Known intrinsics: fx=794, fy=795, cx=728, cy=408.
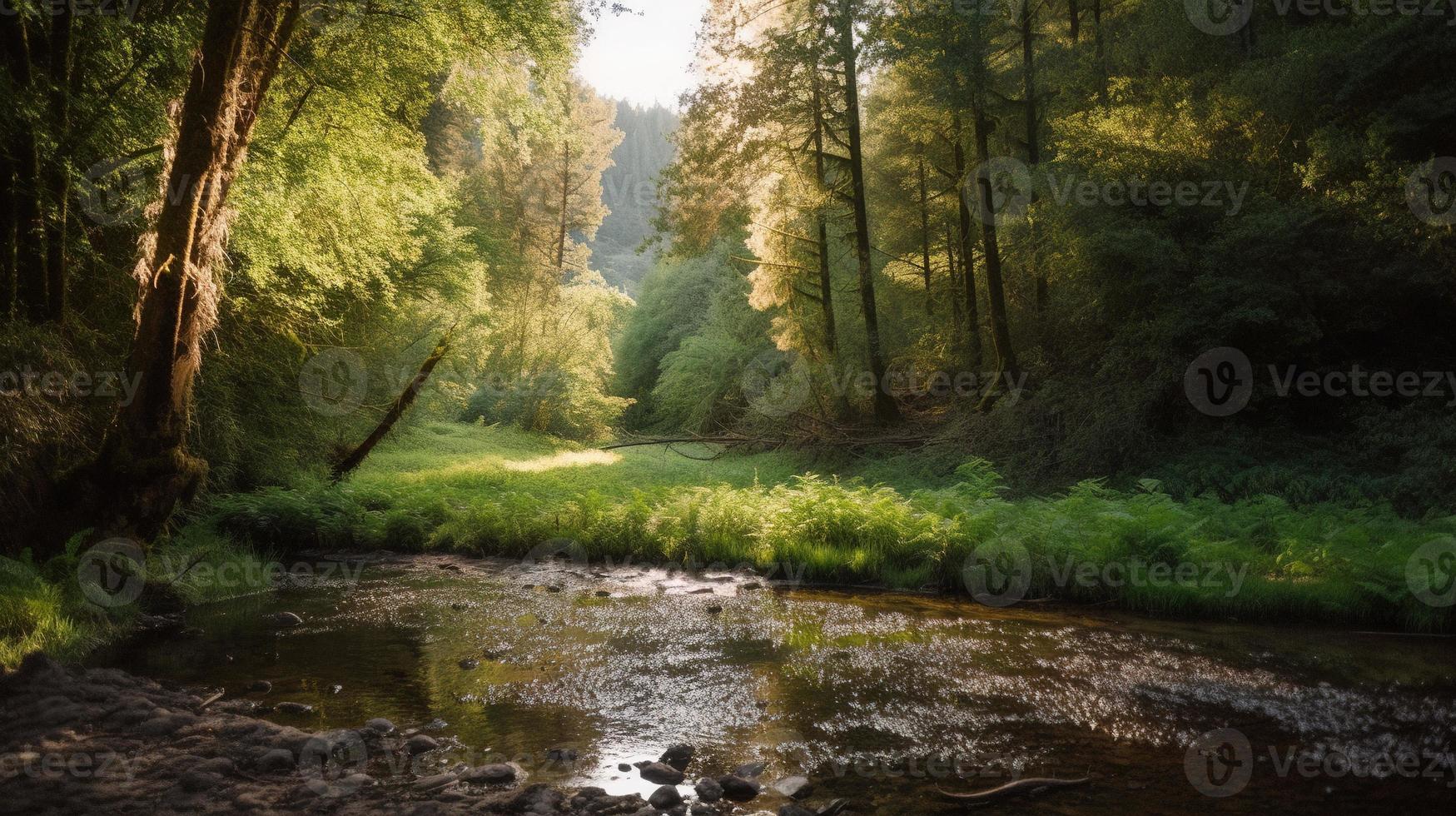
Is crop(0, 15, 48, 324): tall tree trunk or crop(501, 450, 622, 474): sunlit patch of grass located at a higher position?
crop(0, 15, 48, 324): tall tree trunk

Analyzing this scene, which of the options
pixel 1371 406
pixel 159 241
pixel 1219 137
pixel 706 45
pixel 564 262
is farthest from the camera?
pixel 564 262

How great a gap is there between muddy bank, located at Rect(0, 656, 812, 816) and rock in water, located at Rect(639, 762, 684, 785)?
0.30 meters

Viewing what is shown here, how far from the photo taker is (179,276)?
762 centimetres

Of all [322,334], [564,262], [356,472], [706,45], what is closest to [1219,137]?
[706,45]

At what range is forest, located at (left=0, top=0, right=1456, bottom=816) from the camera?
5.61 metres

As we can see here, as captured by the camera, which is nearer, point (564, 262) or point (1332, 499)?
point (1332, 499)

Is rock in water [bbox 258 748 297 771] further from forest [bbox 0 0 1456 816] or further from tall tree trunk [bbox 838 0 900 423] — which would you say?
tall tree trunk [bbox 838 0 900 423]

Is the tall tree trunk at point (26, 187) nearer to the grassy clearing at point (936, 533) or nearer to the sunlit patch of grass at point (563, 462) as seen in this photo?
the grassy clearing at point (936, 533)

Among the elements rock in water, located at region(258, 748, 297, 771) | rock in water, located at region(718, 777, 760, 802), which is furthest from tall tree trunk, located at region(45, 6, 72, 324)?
rock in water, located at region(718, 777, 760, 802)

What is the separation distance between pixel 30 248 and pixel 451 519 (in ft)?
20.6

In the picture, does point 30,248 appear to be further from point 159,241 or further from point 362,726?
point 362,726

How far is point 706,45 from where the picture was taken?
19.0m

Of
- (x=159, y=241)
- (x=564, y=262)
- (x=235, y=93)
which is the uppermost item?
(x=564, y=262)

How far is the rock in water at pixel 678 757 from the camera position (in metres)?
4.54
